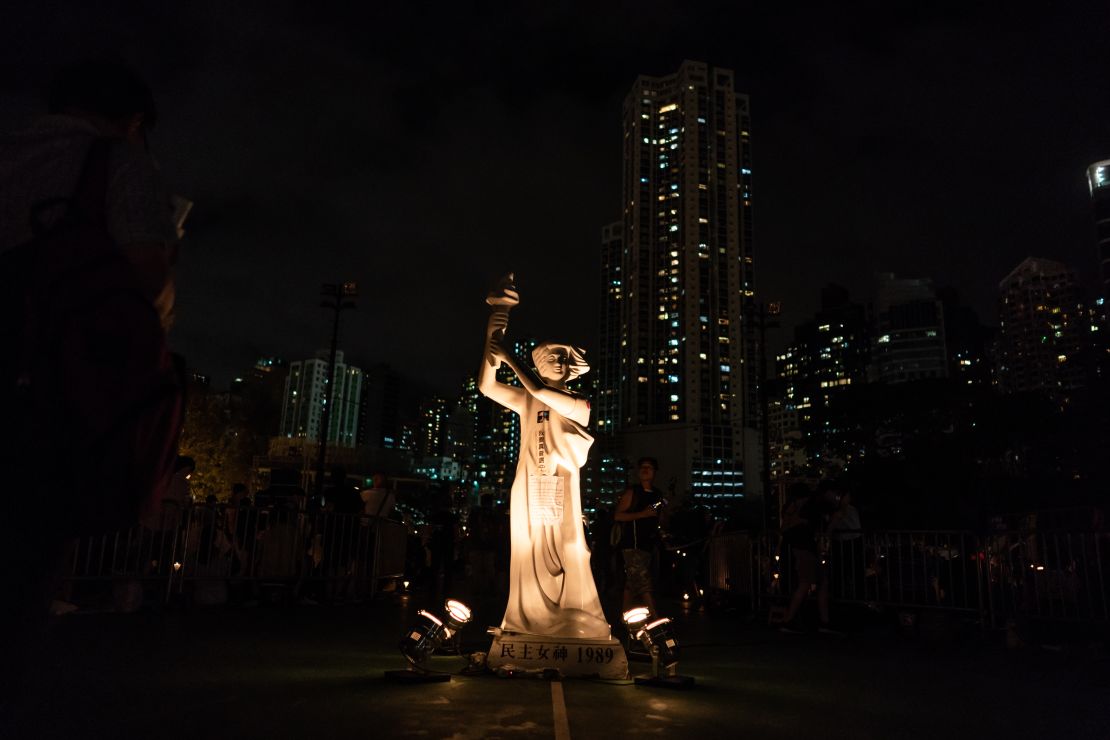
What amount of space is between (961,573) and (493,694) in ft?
23.5

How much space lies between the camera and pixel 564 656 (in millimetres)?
5789

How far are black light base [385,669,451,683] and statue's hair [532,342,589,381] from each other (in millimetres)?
2514

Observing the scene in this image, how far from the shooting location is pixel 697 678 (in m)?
5.96

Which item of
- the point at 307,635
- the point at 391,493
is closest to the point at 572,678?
the point at 307,635

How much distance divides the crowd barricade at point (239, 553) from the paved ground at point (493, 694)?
98 centimetres

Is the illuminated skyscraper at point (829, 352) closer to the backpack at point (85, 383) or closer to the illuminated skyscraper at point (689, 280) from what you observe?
the illuminated skyscraper at point (689, 280)

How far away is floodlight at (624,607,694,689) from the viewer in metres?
5.46

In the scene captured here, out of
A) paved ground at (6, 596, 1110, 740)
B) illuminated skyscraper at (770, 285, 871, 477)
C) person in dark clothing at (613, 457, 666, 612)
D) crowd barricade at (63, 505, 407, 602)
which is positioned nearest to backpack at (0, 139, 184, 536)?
paved ground at (6, 596, 1110, 740)

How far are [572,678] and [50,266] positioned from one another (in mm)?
4936

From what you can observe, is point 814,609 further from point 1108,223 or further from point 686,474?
point 1108,223

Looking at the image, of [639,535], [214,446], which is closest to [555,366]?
[639,535]

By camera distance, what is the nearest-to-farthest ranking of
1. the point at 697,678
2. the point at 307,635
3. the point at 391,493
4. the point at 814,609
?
the point at 697,678, the point at 307,635, the point at 814,609, the point at 391,493

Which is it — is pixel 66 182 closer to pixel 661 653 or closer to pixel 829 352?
pixel 661 653

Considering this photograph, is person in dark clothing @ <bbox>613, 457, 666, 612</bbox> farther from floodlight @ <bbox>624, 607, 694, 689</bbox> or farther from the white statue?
floodlight @ <bbox>624, 607, 694, 689</bbox>
